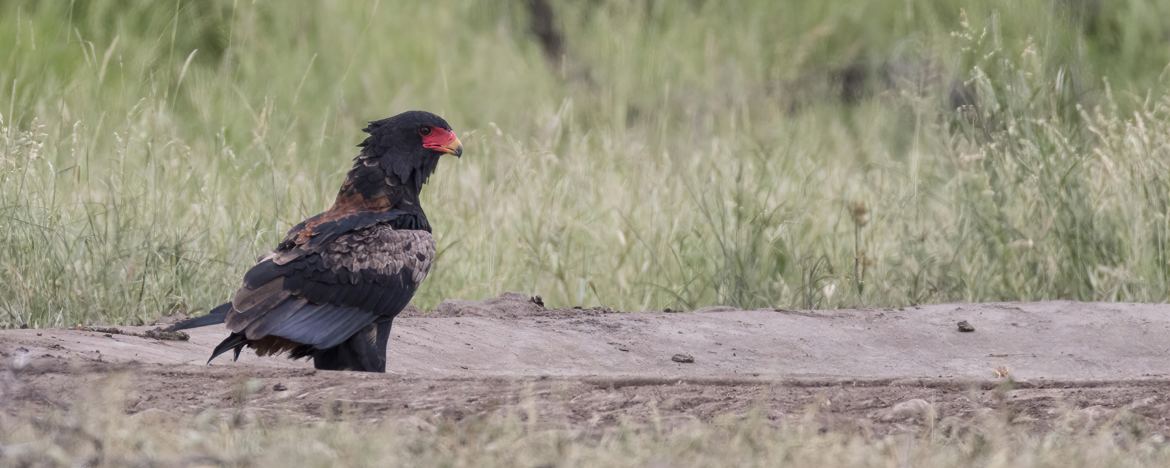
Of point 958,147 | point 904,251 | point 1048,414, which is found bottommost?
point 1048,414

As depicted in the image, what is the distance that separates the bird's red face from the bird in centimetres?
5

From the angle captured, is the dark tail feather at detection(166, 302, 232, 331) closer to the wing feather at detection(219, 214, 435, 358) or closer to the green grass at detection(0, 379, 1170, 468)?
the wing feather at detection(219, 214, 435, 358)

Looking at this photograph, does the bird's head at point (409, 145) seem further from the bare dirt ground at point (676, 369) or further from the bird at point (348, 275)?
the bare dirt ground at point (676, 369)

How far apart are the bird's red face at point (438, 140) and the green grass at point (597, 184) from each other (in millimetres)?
1231

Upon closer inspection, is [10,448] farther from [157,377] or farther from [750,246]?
[750,246]

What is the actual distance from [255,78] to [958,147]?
5.39 m

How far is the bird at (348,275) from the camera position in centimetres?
544

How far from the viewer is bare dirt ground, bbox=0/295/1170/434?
Result: 15.4ft

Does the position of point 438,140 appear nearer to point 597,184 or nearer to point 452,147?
→ point 452,147

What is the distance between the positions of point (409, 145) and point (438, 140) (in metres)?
0.13

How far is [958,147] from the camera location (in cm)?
862

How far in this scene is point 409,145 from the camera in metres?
6.20

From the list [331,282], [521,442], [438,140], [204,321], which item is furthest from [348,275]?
[521,442]

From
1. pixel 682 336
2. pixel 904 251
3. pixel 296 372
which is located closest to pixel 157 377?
pixel 296 372
